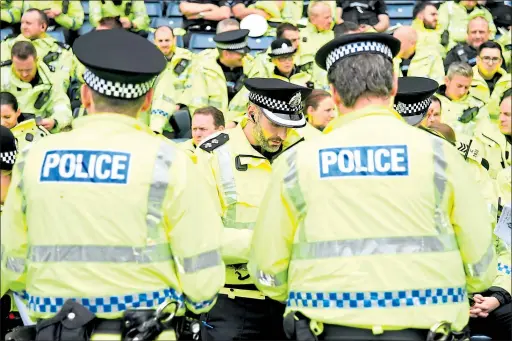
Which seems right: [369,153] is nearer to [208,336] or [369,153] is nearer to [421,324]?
[421,324]

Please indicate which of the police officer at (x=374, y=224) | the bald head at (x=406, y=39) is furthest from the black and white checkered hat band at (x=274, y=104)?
the bald head at (x=406, y=39)

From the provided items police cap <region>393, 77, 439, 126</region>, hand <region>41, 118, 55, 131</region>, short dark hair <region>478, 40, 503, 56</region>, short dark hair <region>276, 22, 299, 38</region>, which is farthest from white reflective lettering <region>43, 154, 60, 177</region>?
short dark hair <region>478, 40, 503, 56</region>

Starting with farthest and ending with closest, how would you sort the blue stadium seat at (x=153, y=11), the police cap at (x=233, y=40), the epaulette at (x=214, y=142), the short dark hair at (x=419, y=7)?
1. the blue stadium seat at (x=153, y=11)
2. the short dark hair at (x=419, y=7)
3. the police cap at (x=233, y=40)
4. the epaulette at (x=214, y=142)

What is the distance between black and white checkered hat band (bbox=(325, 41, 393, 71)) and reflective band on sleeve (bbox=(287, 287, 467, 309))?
0.97 meters

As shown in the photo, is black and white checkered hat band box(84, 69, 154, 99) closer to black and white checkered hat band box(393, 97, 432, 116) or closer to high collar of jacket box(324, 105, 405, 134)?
high collar of jacket box(324, 105, 405, 134)

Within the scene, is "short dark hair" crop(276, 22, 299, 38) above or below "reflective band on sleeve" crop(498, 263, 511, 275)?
below

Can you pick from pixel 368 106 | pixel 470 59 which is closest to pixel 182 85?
pixel 470 59

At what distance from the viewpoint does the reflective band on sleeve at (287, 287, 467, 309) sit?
Answer: 3410 millimetres

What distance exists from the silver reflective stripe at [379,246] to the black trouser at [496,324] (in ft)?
7.29

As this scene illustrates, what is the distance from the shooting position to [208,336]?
521 cm

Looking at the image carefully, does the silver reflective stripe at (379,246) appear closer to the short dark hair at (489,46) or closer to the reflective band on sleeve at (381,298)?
the reflective band on sleeve at (381,298)

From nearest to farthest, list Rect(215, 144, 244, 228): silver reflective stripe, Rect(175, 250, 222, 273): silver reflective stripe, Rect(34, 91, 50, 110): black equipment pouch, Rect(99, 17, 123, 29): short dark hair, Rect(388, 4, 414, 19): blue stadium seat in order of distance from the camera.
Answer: Rect(175, 250, 222, 273): silver reflective stripe < Rect(215, 144, 244, 228): silver reflective stripe < Rect(34, 91, 50, 110): black equipment pouch < Rect(99, 17, 123, 29): short dark hair < Rect(388, 4, 414, 19): blue stadium seat

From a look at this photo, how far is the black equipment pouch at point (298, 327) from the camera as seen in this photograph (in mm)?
3482

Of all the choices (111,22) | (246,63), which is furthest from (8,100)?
(111,22)
